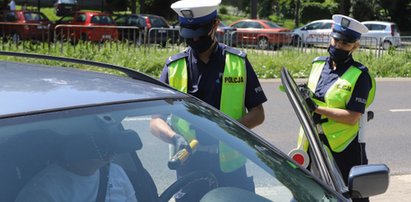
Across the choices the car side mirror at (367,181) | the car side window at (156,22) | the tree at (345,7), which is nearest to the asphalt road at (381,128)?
the car side mirror at (367,181)

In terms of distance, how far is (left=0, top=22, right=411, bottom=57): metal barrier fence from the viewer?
1472 centimetres

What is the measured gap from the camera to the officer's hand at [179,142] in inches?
101

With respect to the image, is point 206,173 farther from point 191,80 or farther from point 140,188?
point 191,80

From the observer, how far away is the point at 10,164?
1968 millimetres

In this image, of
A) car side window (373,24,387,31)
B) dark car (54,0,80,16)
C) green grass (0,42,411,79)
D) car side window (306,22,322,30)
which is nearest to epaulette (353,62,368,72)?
green grass (0,42,411,79)

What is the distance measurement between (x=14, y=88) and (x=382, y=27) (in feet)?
Result: 93.6

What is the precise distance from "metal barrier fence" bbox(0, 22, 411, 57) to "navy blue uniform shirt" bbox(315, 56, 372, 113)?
10249 millimetres

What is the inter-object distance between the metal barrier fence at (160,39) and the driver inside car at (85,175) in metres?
12.0

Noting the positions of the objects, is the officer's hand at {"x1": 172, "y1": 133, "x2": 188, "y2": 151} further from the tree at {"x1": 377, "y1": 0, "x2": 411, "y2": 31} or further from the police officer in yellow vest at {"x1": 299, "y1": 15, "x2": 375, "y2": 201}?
the tree at {"x1": 377, "y1": 0, "x2": 411, "y2": 31}

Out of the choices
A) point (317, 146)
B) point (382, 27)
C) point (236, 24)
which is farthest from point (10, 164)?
point (382, 27)

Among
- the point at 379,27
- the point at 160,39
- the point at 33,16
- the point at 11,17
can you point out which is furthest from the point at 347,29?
the point at 379,27

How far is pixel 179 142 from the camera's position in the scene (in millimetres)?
2596

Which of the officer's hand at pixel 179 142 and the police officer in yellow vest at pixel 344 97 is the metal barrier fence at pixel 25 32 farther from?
the officer's hand at pixel 179 142

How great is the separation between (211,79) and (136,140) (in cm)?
100
